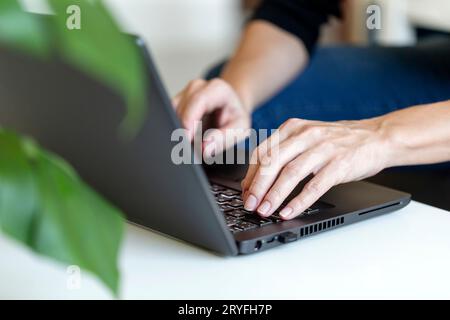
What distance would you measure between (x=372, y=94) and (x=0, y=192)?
3.56 ft

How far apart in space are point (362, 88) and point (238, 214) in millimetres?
700

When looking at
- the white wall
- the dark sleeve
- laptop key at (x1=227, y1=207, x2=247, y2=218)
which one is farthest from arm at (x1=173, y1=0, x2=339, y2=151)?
the white wall

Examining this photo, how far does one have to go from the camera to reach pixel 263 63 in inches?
54.5

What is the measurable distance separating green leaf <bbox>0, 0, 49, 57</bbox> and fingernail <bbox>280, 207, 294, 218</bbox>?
1.50 ft

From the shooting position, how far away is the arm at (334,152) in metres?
0.73

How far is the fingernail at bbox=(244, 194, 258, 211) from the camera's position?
0.72 metres

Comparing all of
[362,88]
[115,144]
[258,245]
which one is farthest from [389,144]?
[362,88]

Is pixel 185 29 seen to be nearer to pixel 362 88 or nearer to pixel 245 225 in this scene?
pixel 362 88

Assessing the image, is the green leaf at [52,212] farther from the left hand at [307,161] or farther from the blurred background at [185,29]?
the blurred background at [185,29]

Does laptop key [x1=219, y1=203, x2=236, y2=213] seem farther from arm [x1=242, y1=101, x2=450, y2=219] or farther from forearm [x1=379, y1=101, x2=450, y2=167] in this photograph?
forearm [x1=379, y1=101, x2=450, y2=167]

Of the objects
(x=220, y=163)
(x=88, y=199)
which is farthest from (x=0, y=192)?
(x=220, y=163)

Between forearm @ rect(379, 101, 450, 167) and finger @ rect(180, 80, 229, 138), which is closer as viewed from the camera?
forearm @ rect(379, 101, 450, 167)

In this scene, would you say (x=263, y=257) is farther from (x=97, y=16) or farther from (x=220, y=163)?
(x=97, y=16)

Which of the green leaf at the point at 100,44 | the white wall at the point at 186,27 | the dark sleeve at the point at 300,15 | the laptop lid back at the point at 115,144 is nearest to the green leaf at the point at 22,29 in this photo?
the green leaf at the point at 100,44
